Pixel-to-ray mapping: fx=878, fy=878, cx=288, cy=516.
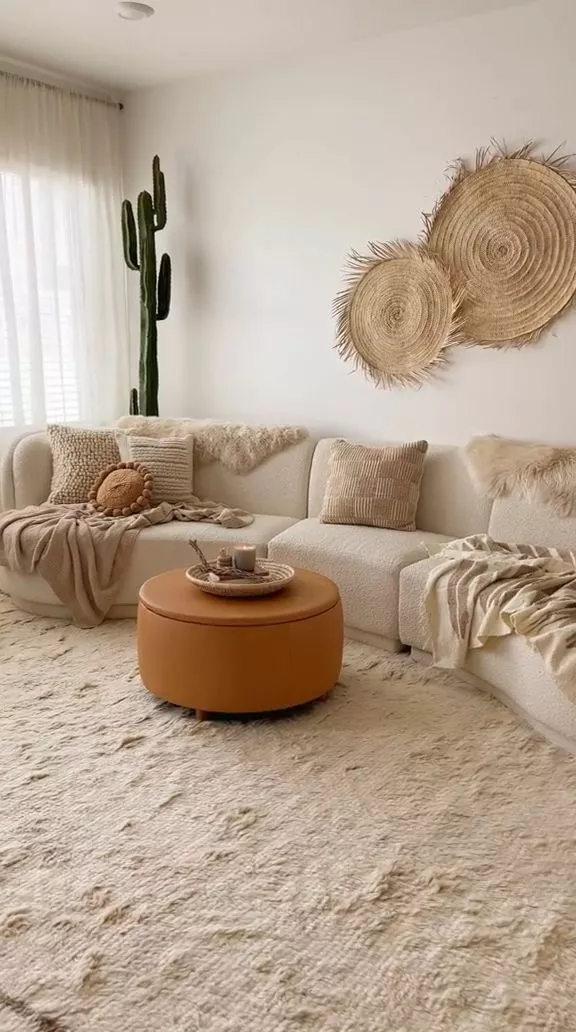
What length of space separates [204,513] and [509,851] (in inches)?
88.5

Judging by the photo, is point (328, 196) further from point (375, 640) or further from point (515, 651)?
point (515, 651)

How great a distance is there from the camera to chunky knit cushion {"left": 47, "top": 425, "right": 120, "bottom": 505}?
410cm

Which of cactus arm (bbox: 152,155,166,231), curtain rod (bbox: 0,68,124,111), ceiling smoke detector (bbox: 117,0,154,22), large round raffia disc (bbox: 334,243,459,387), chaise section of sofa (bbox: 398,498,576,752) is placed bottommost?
chaise section of sofa (bbox: 398,498,576,752)

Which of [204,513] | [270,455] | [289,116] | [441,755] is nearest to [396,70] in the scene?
[289,116]

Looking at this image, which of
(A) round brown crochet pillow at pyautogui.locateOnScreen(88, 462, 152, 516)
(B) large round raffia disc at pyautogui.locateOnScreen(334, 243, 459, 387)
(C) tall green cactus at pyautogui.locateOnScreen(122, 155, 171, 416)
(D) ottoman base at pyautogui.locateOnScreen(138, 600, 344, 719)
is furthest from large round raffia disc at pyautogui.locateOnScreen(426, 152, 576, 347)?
(D) ottoman base at pyautogui.locateOnScreen(138, 600, 344, 719)

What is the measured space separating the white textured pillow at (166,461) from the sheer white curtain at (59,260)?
2.62 ft

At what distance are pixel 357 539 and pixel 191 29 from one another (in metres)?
2.40

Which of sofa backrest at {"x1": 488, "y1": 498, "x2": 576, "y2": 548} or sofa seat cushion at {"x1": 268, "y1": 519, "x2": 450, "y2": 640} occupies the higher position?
sofa backrest at {"x1": 488, "y1": 498, "x2": 576, "y2": 548}

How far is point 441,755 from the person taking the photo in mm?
2576

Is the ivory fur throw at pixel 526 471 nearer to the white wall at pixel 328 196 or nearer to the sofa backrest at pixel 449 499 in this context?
the sofa backrest at pixel 449 499

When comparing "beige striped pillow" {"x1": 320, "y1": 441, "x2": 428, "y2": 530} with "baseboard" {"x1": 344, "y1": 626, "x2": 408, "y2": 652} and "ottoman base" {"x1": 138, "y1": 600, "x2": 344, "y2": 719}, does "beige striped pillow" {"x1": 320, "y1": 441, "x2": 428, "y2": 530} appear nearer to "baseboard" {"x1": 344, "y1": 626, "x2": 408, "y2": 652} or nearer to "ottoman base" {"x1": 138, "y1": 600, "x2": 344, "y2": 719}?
"baseboard" {"x1": 344, "y1": 626, "x2": 408, "y2": 652}

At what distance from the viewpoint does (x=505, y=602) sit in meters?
2.81

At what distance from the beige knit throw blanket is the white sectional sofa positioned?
7cm

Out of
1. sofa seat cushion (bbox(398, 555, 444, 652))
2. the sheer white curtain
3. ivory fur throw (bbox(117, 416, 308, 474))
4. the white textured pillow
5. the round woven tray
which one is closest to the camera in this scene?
the round woven tray
